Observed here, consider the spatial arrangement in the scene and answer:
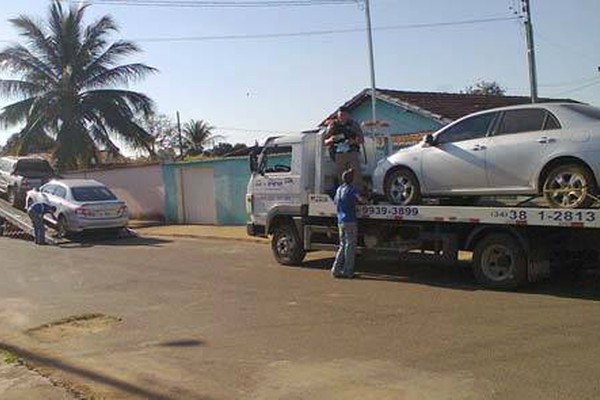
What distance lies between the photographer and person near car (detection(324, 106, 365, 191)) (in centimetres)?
1343

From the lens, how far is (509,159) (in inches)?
425

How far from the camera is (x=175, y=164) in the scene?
27984 mm

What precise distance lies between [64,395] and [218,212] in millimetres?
19201

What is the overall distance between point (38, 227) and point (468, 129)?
14490mm

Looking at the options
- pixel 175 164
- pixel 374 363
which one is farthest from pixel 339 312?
pixel 175 164

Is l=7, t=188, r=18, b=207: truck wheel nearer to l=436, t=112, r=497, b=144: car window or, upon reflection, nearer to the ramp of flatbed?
the ramp of flatbed

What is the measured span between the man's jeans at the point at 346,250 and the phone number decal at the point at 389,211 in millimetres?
287

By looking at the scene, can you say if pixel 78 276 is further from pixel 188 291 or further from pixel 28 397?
pixel 28 397

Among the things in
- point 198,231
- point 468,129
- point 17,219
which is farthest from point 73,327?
point 17,219

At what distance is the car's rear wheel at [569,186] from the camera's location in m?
9.87

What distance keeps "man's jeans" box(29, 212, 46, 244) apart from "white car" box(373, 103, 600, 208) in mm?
12490

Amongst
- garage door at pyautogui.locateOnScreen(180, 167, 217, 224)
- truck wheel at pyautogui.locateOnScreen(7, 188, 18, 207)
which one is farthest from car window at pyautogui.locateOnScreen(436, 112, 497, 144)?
truck wheel at pyautogui.locateOnScreen(7, 188, 18, 207)

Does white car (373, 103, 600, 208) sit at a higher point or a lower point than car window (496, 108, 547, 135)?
lower

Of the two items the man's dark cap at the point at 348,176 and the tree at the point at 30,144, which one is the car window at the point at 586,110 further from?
the tree at the point at 30,144
